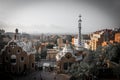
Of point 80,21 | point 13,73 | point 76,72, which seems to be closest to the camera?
point 76,72

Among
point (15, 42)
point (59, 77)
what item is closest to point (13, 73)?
point (15, 42)

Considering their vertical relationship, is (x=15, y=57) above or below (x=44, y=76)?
above

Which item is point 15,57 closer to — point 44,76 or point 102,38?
point 44,76

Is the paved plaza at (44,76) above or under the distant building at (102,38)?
under

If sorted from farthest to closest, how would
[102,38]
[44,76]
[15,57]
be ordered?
[102,38], [15,57], [44,76]

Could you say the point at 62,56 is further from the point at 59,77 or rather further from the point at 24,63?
the point at 24,63

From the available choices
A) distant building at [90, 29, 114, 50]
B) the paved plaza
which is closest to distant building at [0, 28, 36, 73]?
the paved plaza

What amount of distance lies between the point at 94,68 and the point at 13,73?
2.99m

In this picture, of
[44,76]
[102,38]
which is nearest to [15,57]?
[44,76]

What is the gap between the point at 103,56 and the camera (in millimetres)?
7707

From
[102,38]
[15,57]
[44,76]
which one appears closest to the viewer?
[44,76]

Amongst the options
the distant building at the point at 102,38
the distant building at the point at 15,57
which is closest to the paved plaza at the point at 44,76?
the distant building at the point at 15,57

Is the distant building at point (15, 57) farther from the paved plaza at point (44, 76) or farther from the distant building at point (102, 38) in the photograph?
the distant building at point (102, 38)

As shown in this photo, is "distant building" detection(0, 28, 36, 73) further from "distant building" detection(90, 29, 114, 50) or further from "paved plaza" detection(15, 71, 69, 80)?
"distant building" detection(90, 29, 114, 50)
